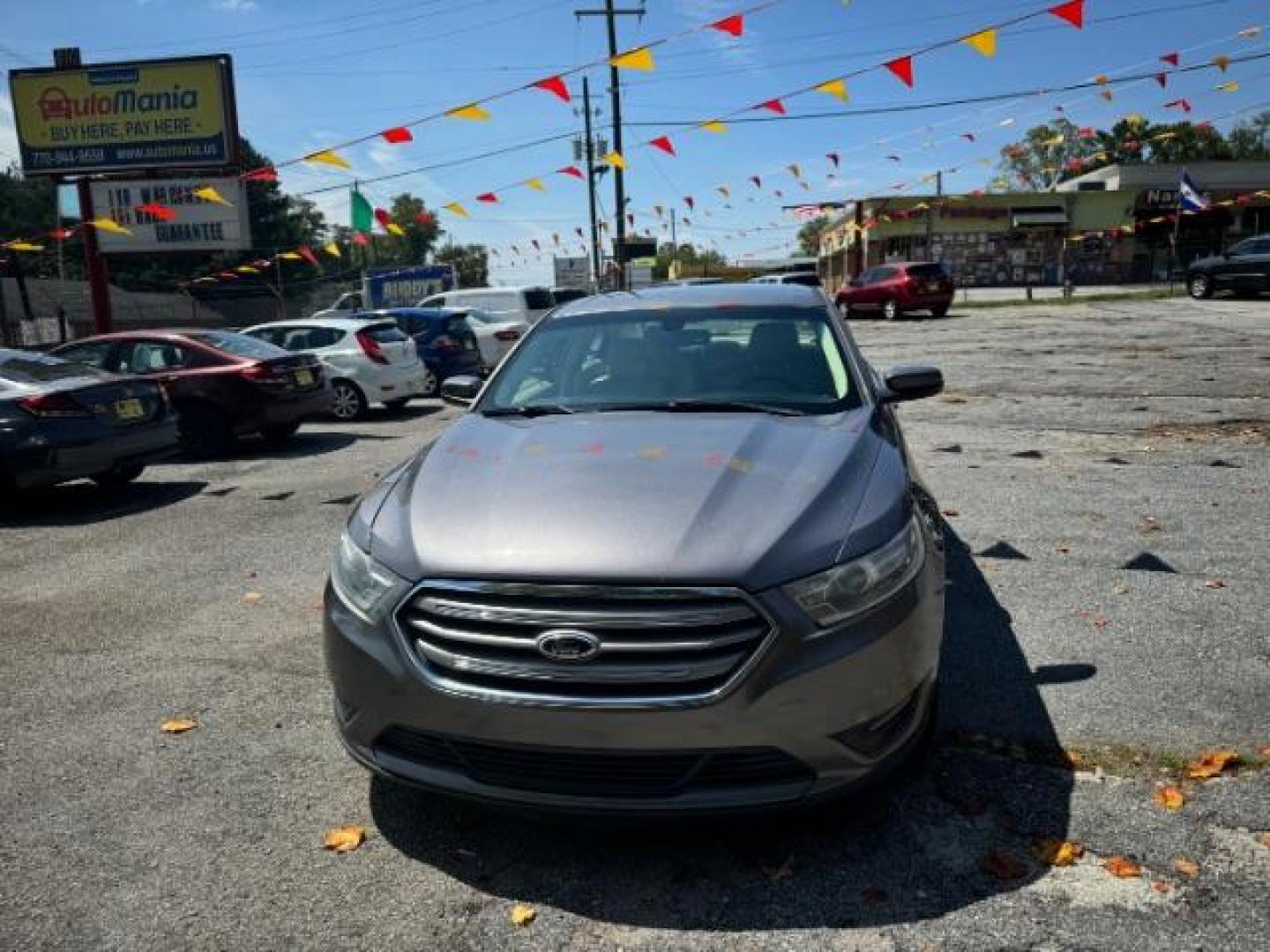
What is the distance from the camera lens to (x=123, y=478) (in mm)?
8797

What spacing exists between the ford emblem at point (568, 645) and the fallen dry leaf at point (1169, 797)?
6.06ft

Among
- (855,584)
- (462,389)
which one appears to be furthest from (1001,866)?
(462,389)

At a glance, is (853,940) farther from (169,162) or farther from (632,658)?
(169,162)

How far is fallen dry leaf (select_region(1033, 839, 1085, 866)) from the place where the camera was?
261 cm

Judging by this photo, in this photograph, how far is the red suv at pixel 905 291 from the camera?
2830 cm

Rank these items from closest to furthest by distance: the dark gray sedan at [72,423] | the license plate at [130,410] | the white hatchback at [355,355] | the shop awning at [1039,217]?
the dark gray sedan at [72,423] < the license plate at [130,410] < the white hatchback at [355,355] < the shop awning at [1039,217]

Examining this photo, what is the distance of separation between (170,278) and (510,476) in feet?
241

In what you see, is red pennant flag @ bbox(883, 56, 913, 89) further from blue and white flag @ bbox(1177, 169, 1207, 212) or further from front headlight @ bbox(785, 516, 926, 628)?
blue and white flag @ bbox(1177, 169, 1207, 212)

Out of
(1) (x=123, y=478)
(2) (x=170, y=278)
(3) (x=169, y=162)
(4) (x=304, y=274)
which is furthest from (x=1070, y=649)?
(4) (x=304, y=274)

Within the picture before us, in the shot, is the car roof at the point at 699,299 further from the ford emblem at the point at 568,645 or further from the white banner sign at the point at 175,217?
the white banner sign at the point at 175,217

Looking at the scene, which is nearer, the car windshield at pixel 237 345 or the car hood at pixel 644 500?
the car hood at pixel 644 500

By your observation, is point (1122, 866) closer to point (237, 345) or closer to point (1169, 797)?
point (1169, 797)

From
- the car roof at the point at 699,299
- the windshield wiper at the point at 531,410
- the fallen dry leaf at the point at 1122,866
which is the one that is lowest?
the fallen dry leaf at the point at 1122,866

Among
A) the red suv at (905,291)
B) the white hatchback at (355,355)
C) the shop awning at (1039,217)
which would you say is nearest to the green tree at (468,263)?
the shop awning at (1039,217)
